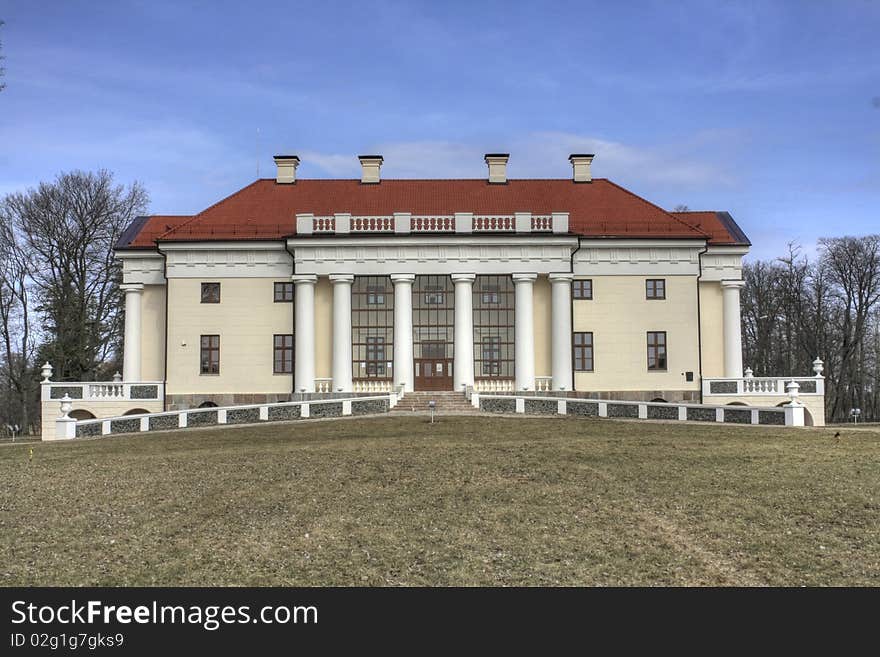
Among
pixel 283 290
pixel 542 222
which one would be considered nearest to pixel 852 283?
pixel 542 222

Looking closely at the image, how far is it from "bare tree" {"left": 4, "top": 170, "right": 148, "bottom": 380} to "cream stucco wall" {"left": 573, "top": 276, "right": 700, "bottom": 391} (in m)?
29.4

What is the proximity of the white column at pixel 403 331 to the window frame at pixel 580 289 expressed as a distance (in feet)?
27.0

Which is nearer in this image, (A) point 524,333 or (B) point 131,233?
(A) point 524,333

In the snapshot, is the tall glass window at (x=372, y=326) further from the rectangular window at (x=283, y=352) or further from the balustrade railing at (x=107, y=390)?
the balustrade railing at (x=107, y=390)

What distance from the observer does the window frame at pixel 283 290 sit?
43719 millimetres

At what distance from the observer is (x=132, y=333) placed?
4503 centimetres

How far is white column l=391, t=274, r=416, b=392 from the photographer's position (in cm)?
4181

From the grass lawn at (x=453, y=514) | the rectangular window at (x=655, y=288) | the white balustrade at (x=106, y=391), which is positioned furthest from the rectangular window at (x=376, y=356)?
the grass lawn at (x=453, y=514)

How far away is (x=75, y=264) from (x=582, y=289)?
101 ft

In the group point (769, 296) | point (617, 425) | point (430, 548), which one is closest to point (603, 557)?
point (430, 548)

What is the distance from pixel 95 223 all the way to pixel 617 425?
36.8 m

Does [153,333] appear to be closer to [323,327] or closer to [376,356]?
[323,327]
